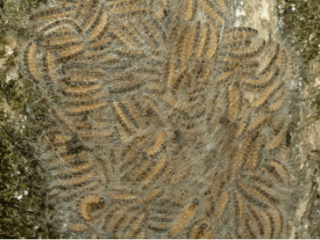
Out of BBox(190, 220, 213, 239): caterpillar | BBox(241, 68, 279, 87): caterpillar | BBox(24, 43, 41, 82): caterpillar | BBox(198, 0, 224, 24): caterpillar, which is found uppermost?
BBox(198, 0, 224, 24): caterpillar

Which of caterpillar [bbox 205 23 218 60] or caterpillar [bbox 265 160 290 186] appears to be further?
caterpillar [bbox 265 160 290 186]

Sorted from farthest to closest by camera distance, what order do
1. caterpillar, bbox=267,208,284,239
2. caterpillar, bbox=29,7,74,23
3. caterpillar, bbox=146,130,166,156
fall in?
1. caterpillar, bbox=267,208,284,239
2. caterpillar, bbox=146,130,166,156
3. caterpillar, bbox=29,7,74,23

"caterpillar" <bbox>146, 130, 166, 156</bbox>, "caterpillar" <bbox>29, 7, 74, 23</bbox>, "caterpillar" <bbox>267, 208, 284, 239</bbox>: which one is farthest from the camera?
"caterpillar" <bbox>267, 208, 284, 239</bbox>

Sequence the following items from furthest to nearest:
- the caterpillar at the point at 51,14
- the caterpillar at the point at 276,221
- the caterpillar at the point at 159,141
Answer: the caterpillar at the point at 276,221 < the caterpillar at the point at 159,141 < the caterpillar at the point at 51,14

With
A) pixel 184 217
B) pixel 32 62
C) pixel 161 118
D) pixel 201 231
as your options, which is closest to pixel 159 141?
pixel 161 118

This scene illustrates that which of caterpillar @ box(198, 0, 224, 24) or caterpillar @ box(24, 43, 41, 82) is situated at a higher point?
caterpillar @ box(198, 0, 224, 24)

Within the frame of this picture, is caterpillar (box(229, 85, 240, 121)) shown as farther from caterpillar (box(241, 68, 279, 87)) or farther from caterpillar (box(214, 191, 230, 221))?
caterpillar (box(214, 191, 230, 221))

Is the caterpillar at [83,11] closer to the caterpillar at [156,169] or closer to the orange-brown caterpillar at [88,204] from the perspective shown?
the caterpillar at [156,169]

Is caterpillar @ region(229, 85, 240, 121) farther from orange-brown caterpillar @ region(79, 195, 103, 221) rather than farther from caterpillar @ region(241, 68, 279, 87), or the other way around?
orange-brown caterpillar @ region(79, 195, 103, 221)

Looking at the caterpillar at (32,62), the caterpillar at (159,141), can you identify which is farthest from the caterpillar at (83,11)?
the caterpillar at (159,141)

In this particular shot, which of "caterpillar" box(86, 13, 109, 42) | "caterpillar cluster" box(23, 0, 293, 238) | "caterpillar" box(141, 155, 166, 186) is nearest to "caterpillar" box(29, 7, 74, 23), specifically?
"caterpillar cluster" box(23, 0, 293, 238)

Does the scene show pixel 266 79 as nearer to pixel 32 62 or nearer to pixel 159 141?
pixel 159 141
